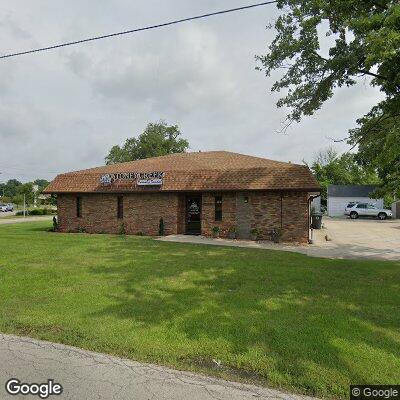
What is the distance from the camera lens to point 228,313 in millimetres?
5945

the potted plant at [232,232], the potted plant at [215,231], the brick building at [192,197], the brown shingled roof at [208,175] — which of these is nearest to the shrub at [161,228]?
the brick building at [192,197]

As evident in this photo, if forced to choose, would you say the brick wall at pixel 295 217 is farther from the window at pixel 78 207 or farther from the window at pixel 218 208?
the window at pixel 78 207

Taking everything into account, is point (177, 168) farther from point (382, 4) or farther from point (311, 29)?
point (382, 4)

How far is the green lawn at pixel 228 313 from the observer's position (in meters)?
4.18

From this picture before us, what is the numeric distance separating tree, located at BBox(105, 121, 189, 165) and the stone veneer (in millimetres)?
34099

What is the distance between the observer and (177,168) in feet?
63.2

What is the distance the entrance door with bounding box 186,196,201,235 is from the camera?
60.7 ft

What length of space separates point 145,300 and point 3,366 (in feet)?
9.55

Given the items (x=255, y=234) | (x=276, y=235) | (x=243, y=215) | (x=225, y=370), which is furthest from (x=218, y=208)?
(x=225, y=370)

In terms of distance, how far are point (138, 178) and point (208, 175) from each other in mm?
4121

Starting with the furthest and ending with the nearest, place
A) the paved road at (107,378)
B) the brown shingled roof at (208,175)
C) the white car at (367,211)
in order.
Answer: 1. the white car at (367,211)
2. the brown shingled roof at (208,175)
3. the paved road at (107,378)

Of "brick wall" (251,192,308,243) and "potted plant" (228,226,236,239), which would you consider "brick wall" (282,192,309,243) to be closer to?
"brick wall" (251,192,308,243)

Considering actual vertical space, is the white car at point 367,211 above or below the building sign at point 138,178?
below

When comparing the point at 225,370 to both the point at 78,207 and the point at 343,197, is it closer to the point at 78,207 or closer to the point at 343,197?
the point at 78,207
